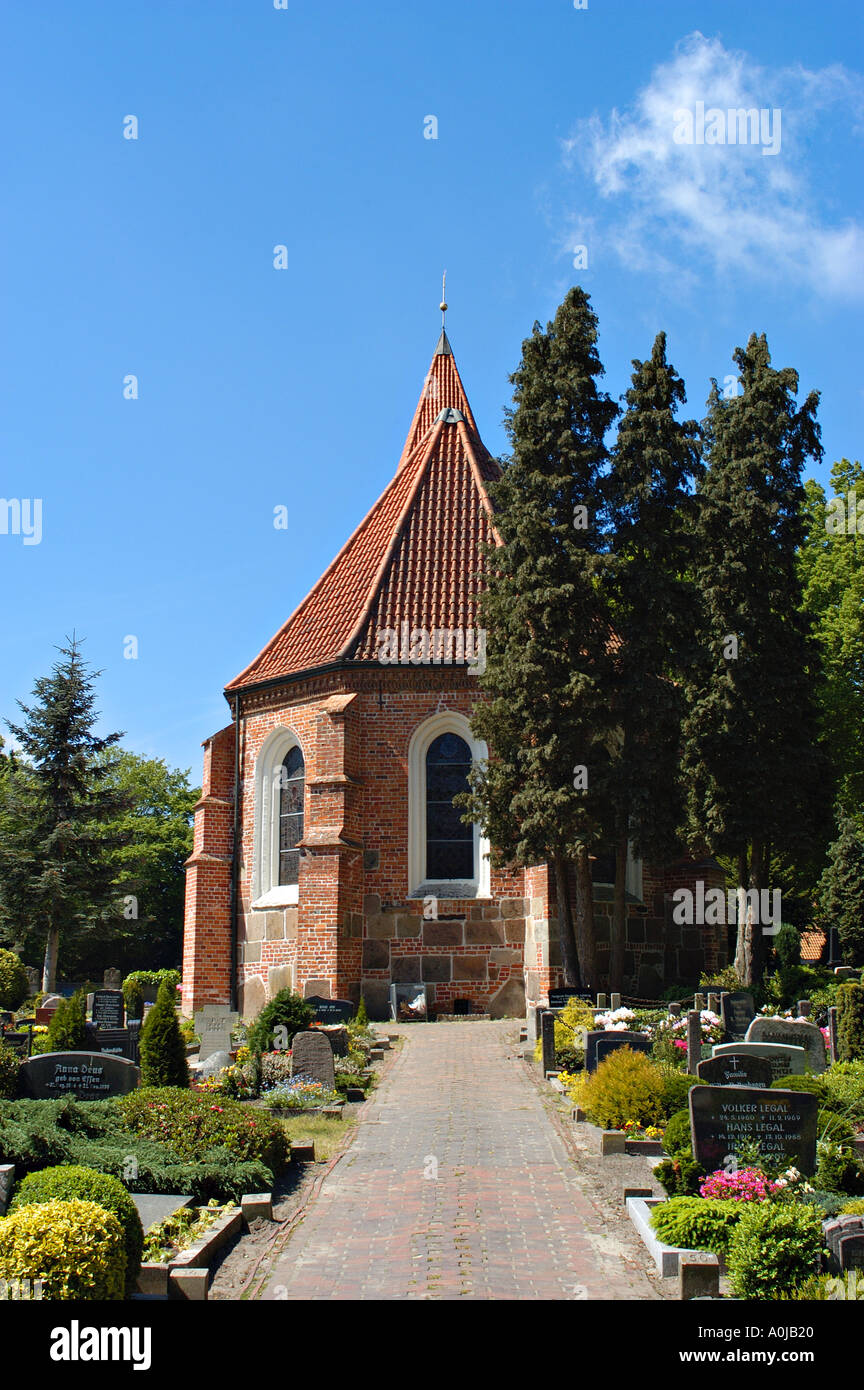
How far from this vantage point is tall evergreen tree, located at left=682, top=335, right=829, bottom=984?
22.2 meters

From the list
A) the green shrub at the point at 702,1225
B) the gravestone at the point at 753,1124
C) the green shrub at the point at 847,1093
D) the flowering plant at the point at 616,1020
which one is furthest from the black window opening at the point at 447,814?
the green shrub at the point at 702,1225

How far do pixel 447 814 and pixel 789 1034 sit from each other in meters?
9.69

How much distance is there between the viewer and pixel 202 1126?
10461mm

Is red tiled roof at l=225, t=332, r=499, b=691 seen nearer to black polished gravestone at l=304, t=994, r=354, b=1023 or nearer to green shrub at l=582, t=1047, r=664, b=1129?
black polished gravestone at l=304, t=994, r=354, b=1023

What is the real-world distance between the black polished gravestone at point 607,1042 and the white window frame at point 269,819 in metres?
10.3

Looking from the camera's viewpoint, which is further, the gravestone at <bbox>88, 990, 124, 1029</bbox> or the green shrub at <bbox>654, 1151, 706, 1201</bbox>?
the gravestone at <bbox>88, 990, 124, 1029</bbox>

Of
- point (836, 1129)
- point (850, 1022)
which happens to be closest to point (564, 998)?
point (850, 1022)

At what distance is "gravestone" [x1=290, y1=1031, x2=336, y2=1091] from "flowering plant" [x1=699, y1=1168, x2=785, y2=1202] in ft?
22.3

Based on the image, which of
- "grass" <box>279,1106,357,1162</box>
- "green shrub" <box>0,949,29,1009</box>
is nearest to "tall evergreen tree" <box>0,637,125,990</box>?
"green shrub" <box>0,949,29,1009</box>

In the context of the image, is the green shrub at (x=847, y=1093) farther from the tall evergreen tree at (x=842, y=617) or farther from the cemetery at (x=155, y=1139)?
the tall evergreen tree at (x=842, y=617)

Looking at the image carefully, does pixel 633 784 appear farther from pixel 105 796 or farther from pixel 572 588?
pixel 105 796

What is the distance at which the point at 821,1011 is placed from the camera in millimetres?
18891

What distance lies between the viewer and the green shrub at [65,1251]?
611cm
